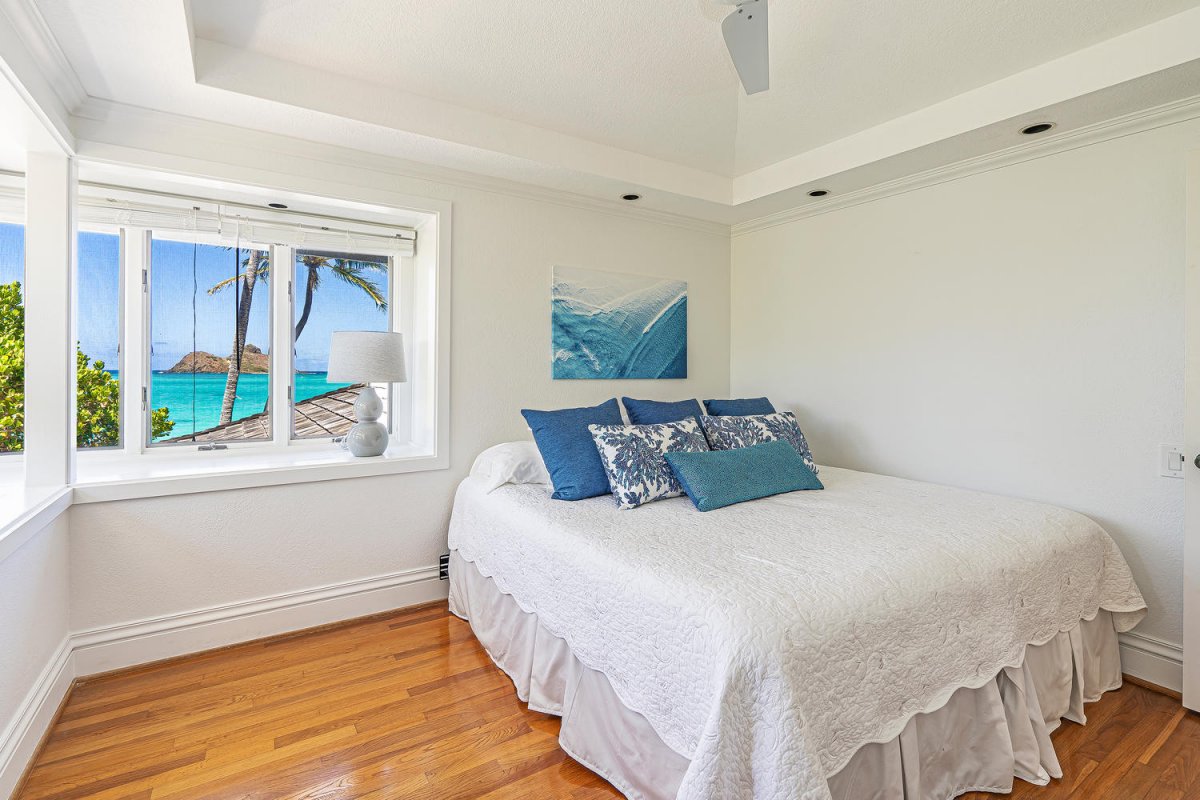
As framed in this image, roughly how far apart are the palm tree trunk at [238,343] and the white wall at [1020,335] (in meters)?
3.08

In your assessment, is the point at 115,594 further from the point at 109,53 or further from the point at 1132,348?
the point at 1132,348

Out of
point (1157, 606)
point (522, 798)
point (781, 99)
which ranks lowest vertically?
point (522, 798)

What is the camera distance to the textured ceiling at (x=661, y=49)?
188cm

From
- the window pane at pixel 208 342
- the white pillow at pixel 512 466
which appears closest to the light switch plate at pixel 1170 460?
the white pillow at pixel 512 466

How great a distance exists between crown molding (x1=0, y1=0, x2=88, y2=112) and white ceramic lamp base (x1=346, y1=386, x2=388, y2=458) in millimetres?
1539

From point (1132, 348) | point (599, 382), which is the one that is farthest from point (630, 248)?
point (1132, 348)

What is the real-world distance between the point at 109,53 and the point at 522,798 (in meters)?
2.67

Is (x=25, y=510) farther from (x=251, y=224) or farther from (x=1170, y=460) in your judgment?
(x=1170, y=460)

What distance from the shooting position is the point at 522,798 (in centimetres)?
164

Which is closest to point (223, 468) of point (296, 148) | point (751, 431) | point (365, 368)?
point (365, 368)

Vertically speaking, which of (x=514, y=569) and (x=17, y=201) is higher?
(x=17, y=201)

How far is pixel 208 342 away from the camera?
9.27ft

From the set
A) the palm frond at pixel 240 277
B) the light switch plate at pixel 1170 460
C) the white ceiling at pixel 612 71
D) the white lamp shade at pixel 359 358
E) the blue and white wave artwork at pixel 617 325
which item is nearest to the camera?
the white ceiling at pixel 612 71

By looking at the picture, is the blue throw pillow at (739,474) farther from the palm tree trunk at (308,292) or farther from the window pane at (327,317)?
the palm tree trunk at (308,292)
